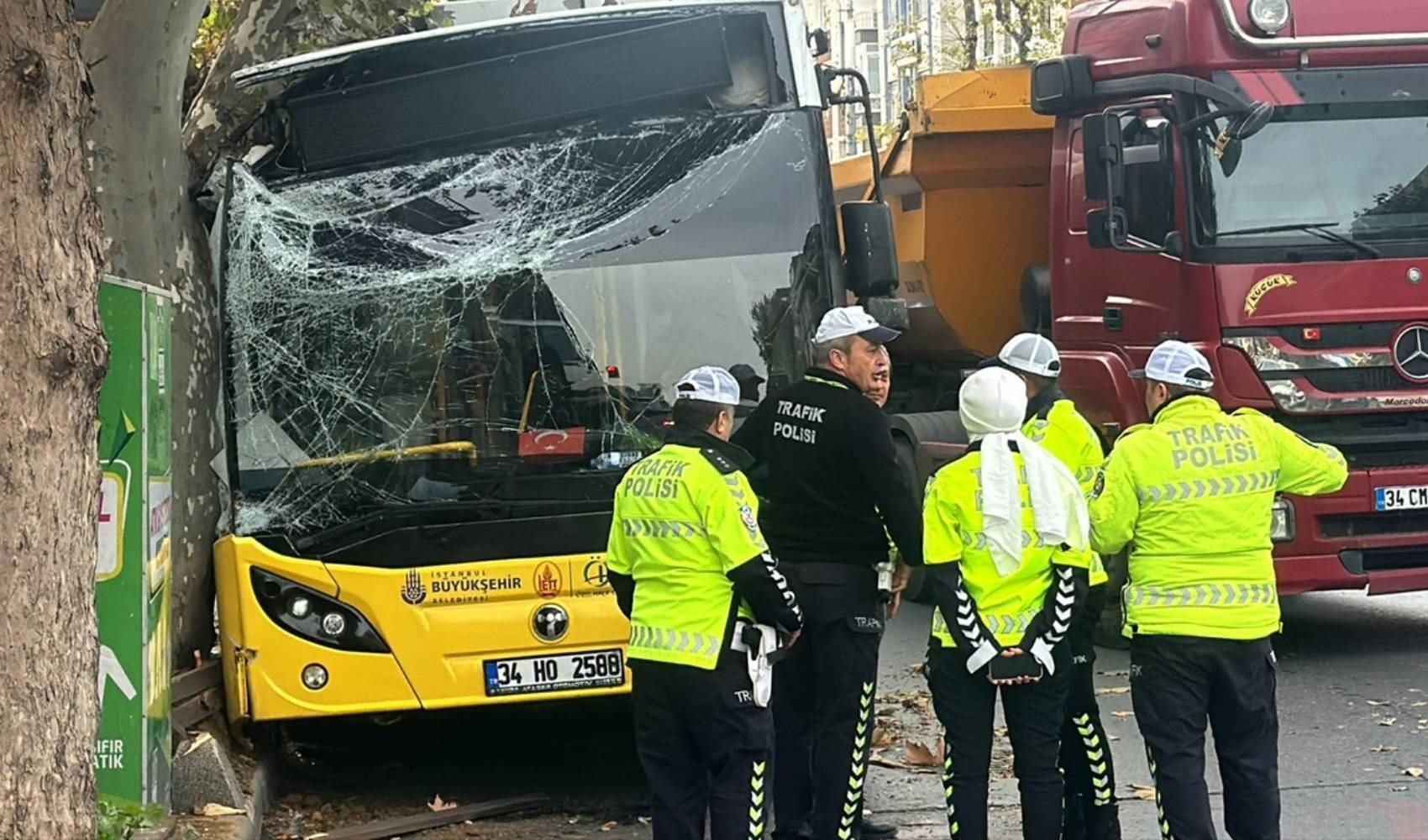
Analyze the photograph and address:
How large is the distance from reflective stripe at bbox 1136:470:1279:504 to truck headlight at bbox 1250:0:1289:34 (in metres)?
4.32

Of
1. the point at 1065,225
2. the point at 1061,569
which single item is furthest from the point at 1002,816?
the point at 1065,225

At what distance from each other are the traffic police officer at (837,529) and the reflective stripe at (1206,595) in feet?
2.65

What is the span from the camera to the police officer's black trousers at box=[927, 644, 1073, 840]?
5613 mm

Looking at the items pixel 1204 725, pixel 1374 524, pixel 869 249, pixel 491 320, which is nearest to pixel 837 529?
pixel 1204 725

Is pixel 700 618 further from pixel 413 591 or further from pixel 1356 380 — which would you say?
pixel 1356 380

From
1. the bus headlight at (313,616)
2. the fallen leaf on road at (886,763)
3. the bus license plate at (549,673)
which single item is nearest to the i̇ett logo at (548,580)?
the bus license plate at (549,673)

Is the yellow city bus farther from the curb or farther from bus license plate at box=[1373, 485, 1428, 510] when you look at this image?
bus license plate at box=[1373, 485, 1428, 510]

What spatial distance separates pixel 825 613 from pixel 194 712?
9.32 feet

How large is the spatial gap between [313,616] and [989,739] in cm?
271

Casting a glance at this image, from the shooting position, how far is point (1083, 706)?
5.91m

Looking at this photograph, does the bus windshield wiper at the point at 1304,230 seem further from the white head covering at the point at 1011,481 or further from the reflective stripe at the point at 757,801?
the reflective stripe at the point at 757,801

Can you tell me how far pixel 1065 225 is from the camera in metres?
10.3

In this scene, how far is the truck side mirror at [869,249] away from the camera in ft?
24.6

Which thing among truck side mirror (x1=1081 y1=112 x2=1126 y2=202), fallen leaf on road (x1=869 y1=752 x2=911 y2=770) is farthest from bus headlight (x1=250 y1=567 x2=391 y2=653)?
truck side mirror (x1=1081 y1=112 x2=1126 y2=202)
